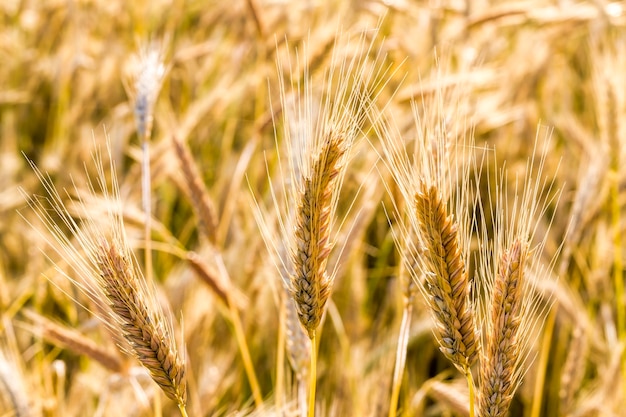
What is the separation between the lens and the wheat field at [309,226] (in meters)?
0.77

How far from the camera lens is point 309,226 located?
29.2 inches

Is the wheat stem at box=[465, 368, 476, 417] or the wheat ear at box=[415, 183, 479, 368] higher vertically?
the wheat ear at box=[415, 183, 479, 368]

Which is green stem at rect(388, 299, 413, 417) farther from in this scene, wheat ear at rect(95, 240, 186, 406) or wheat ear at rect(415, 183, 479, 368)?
wheat ear at rect(95, 240, 186, 406)

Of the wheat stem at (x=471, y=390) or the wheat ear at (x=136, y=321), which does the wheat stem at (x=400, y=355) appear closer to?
the wheat stem at (x=471, y=390)

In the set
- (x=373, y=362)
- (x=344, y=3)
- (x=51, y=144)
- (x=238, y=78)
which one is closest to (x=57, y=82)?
(x=51, y=144)

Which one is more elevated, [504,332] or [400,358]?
[504,332]

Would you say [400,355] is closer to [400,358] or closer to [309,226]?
[400,358]

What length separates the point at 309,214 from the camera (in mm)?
742

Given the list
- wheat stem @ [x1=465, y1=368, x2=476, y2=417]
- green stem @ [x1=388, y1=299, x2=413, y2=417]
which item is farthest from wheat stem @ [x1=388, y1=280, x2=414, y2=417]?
wheat stem @ [x1=465, y1=368, x2=476, y2=417]

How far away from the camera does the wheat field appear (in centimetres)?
77

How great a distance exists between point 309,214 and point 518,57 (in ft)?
7.48

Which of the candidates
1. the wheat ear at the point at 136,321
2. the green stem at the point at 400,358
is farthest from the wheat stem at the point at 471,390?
the wheat ear at the point at 136,321

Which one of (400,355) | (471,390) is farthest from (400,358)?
(471,390)

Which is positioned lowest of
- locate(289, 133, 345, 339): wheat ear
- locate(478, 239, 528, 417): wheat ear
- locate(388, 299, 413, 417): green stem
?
locate(388, 299, 413, 417): green stem
